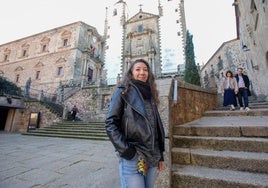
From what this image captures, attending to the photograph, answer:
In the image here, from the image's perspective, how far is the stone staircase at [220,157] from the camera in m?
1.94

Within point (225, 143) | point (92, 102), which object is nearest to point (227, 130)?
point (225, 143)

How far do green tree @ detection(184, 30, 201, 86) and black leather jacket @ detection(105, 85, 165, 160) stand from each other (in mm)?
12542

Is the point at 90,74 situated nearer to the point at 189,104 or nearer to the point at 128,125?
the point at 189,104

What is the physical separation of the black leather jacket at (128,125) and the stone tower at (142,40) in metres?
19.6

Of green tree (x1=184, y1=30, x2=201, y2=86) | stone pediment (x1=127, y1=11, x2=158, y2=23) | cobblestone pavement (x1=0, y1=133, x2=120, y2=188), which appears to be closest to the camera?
cobblestone pavement (x1=0, y1=133, x2=120, y2=188)

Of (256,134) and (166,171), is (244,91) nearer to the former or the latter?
(256,134)

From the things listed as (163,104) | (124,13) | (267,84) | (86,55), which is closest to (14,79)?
(86,55)

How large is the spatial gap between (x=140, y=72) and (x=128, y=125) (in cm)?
64

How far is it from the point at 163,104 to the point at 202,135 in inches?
54.9

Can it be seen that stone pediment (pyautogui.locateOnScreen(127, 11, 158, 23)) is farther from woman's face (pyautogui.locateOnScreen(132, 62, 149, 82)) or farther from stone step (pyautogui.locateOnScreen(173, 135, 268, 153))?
woman's face (pyautogui.locateOnScreen(132, 62, 149, 82))

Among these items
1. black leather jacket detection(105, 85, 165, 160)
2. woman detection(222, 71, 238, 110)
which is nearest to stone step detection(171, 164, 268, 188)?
black leather jacket detection(105, 85, 165, 160)

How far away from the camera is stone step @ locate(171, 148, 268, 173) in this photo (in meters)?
2.07

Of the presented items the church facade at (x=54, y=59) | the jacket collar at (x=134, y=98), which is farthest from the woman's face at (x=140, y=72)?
the church facade at (x=54, y=59)

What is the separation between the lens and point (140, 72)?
5.31 feet
